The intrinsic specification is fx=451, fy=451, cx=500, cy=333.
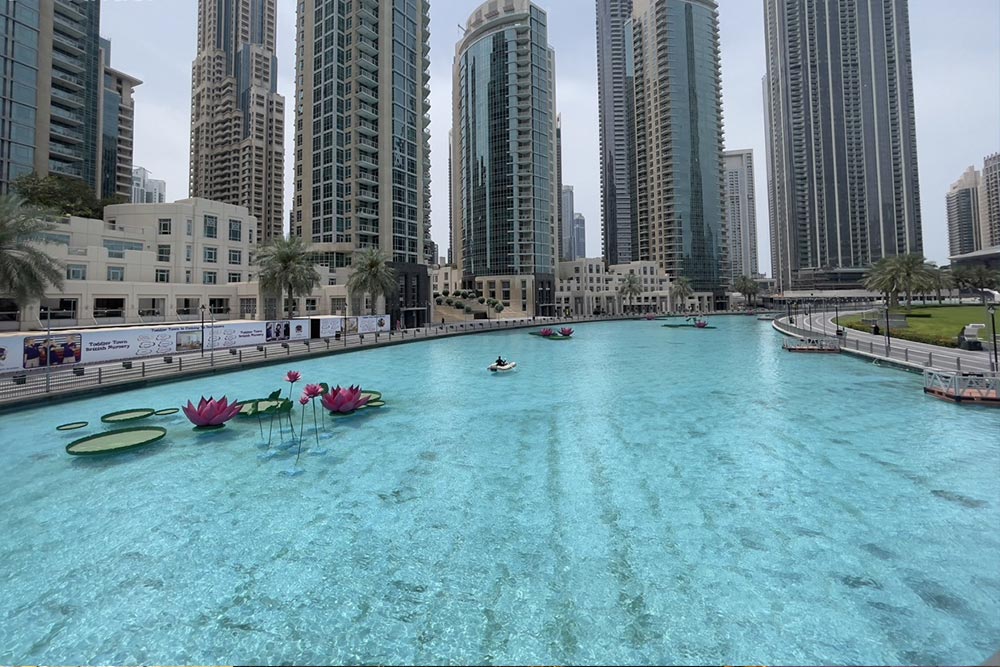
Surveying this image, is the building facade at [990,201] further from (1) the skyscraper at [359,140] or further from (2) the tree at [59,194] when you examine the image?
(2) the tree at [59,194]

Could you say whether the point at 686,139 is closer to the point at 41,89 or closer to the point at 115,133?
the point at 41,89

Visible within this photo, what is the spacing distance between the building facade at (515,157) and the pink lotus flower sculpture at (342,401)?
102887mm

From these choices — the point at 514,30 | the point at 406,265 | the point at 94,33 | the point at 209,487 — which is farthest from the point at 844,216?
the point at 94,33

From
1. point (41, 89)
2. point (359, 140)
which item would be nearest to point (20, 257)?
point (359, 140)

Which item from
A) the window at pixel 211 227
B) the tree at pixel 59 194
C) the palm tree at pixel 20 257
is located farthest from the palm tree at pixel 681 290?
the palm tree at pixel 20 257

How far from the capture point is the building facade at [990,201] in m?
182

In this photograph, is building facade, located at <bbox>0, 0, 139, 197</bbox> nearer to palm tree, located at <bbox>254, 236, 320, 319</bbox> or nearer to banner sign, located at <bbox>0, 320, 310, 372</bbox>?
palm tree, located at <bbox>254, 236, 320, 319</bbox>

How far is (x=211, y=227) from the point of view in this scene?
65375 mm

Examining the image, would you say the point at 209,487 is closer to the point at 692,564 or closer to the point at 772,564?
the point at 692,564

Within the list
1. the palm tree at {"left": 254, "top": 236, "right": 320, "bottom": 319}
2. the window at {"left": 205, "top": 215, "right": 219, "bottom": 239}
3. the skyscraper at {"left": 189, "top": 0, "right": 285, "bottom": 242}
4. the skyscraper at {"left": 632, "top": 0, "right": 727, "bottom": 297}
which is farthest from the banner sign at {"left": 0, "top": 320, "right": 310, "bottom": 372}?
the skyscraper at {"left": 632, "top": 0, "right": 727, "bottom": 297}

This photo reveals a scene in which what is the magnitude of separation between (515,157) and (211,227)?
8609cm

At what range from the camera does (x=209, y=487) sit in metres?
12.6

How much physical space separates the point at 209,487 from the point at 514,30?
149442 mm

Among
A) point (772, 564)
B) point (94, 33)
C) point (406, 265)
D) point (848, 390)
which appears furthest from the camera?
point (94, 33)
